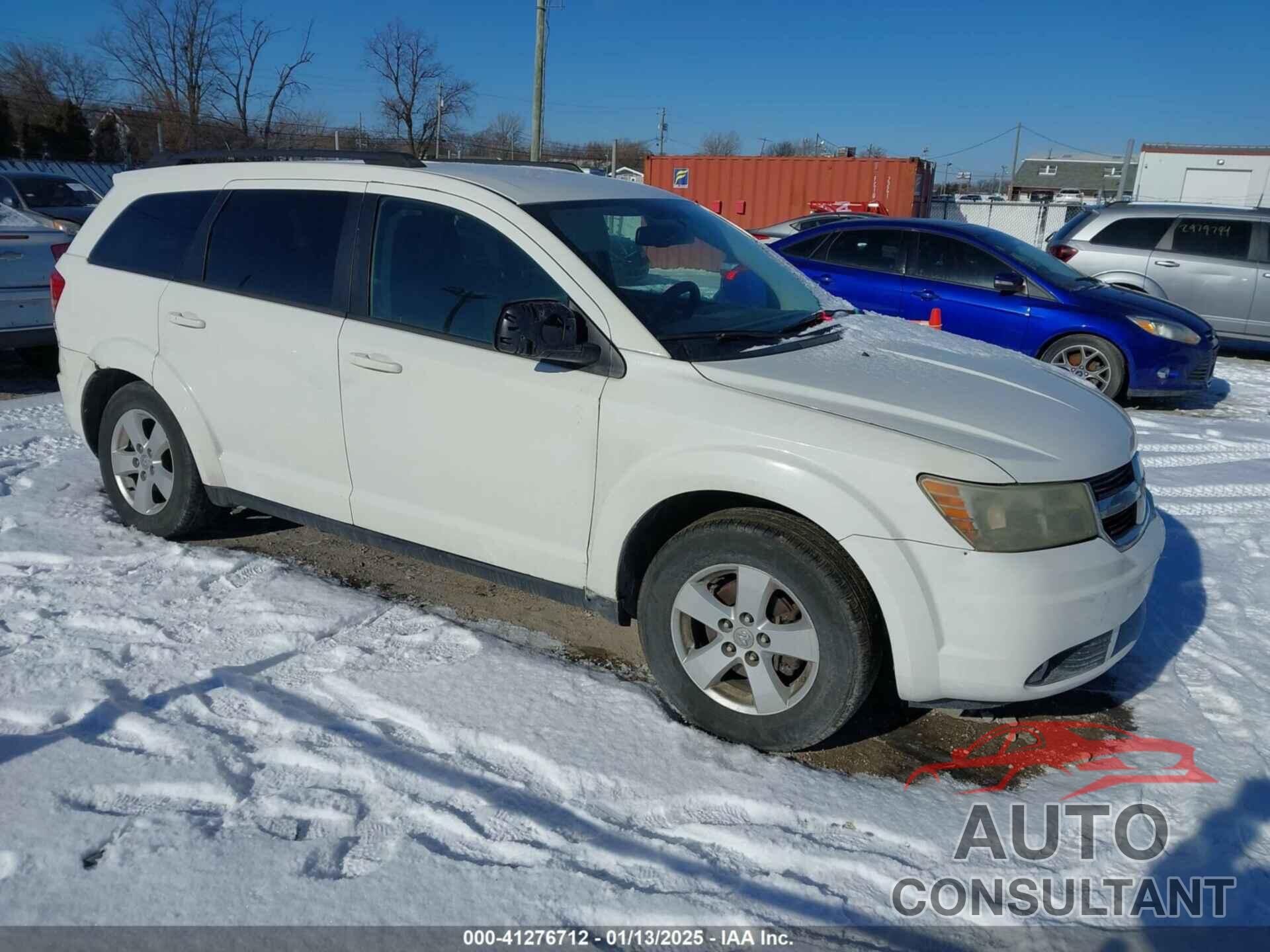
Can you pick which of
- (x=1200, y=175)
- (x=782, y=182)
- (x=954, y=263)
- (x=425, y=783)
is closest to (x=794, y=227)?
(x=954, y=263)


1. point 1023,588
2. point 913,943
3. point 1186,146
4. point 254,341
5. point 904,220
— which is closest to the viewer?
point 913,943

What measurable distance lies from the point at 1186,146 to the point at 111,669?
1661 inches

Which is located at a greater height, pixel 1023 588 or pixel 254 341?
pixel 254 341

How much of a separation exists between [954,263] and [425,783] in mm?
7097

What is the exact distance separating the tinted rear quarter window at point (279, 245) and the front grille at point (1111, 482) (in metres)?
2.94

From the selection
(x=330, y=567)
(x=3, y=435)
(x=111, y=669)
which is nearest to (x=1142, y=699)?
(x=330, y=567)

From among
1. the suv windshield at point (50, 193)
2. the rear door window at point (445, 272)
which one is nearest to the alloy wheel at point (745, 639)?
Answer: the rear door window at point (445, 272)

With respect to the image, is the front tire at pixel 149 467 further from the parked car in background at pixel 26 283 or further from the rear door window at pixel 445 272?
the parked car in background at pixel 26 283

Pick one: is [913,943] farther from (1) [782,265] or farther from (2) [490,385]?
(1) [782,265]

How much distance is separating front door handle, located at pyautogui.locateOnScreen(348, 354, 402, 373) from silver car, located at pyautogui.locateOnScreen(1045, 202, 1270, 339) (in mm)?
9651

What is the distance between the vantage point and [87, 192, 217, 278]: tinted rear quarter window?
4609mm

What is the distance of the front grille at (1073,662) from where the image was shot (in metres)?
3.04

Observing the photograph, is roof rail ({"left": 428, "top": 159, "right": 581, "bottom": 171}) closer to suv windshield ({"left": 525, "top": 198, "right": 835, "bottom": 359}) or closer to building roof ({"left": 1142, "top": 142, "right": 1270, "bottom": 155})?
suv windshield ({"left": 525, "top": 198, "right": 835, "bottom": 359})

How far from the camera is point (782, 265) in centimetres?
458
